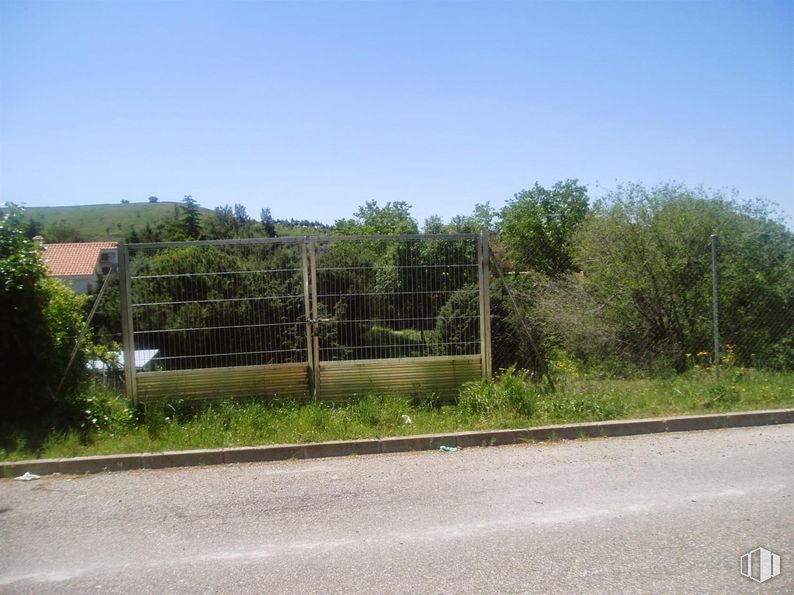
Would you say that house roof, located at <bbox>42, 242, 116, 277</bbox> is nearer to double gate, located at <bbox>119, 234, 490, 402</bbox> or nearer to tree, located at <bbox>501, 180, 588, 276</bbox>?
tree, located at <bbox>501, 180, 588, 276</bbox>

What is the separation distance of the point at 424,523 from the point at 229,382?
4069 millimetres

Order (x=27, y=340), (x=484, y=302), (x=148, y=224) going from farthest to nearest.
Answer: (x=148, y=224) < (x=484, y=302) < (x=27, y=340)

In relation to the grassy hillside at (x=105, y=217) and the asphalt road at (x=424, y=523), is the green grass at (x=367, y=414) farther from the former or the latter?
the grassy hillside at (x=105, y=217)

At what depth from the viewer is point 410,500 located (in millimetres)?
5383

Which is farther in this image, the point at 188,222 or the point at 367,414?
the point at 188,222

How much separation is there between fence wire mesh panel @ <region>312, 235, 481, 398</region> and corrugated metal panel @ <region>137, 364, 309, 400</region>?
1.20 feet

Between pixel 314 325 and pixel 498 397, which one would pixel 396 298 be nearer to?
pixel 314 325

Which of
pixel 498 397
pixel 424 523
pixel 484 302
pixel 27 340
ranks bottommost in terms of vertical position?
pixel 424 523

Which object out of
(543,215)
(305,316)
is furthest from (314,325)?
(543,215)

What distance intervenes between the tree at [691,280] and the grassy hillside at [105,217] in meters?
51.3

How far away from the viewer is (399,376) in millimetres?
8375

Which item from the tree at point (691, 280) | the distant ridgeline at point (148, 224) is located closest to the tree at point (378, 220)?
the distant ridgeline at point (148, 224)

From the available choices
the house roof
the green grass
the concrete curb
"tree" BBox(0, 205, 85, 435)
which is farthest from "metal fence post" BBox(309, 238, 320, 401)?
the house roof

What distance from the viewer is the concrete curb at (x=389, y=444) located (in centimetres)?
653
